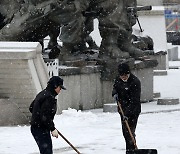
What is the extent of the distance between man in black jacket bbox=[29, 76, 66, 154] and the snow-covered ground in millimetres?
2679

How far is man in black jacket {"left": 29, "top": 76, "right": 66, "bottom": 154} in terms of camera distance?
11.1 meters

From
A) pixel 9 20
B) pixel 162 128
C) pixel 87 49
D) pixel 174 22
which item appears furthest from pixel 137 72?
pixel 174 22

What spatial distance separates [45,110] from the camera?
36.5 feet

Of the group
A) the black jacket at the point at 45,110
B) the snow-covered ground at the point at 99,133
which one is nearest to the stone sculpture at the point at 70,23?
the snow-covered ground at the point at 99,133

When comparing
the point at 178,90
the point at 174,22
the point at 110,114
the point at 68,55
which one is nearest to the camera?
the point at 110,114

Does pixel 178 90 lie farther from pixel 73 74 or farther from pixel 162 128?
pixel 162 128

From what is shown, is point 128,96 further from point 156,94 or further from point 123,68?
point 156,94

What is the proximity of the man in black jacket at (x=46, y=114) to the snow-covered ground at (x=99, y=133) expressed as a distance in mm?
2679

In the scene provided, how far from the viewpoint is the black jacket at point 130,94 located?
521 inches

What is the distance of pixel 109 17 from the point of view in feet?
68.1

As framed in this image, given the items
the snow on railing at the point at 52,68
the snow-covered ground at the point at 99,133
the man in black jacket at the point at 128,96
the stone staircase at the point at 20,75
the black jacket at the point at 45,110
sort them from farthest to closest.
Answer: the snow on railing at the point at 52,68, the stone staircase at the point at 20,75, the snow-covered ground at the point at 99,133, the man in black jacket at the point at 128,96, the black jacket at the point at 45,110

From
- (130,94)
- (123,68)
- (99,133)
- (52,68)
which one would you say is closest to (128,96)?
(130,94)

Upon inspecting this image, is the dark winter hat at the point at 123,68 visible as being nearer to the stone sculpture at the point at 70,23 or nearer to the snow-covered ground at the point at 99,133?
the snow-covered ground at the point at 99,133

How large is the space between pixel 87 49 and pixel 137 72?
1.61 metres
